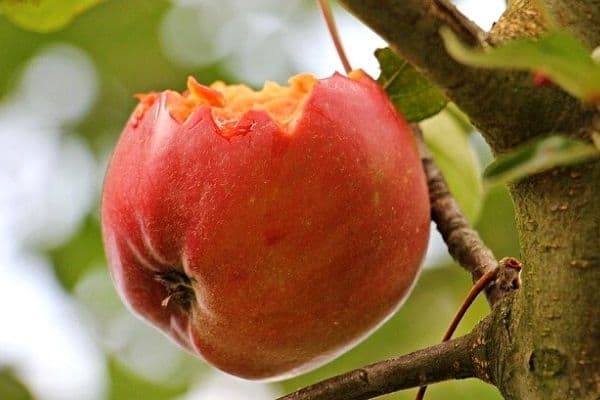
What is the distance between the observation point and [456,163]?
117 centimetres

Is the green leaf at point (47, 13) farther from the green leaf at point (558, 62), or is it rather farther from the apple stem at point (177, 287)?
the green leaf at point (558, 62)

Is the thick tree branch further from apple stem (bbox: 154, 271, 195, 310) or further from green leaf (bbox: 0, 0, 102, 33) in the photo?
green leaf (bbox: 0, 0, 102, 33)

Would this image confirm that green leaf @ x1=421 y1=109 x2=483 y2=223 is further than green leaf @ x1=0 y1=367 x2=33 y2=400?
No

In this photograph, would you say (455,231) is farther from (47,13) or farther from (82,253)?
(82,253)

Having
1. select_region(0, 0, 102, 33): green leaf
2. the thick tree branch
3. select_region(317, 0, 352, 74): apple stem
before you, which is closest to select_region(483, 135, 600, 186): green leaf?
the thick tree branch

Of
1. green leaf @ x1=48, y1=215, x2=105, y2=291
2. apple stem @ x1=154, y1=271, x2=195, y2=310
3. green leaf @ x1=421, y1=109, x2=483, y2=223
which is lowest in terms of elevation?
green leaf @ x1=48, y1=215, x2=105, y2=291

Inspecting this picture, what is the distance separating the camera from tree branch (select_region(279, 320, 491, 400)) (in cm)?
70

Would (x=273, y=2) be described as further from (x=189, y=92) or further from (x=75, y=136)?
(x=189, y=92)

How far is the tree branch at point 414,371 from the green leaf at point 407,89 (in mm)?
278

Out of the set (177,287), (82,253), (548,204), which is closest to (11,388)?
(82,253)

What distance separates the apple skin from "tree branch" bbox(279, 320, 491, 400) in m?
0.06

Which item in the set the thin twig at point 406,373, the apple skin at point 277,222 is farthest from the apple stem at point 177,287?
the thin twig at point 406,373

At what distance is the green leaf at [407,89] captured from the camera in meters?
0.92

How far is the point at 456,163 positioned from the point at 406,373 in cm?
50
